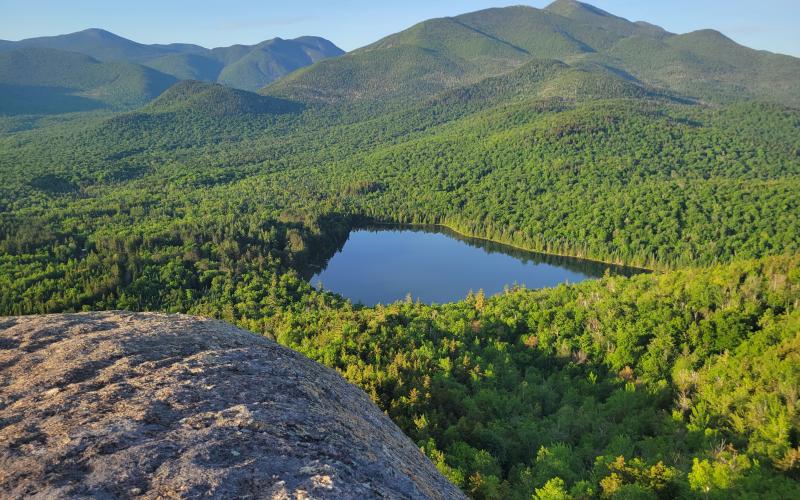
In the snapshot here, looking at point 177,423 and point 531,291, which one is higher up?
point 177,423

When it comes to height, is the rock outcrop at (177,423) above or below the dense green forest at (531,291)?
above

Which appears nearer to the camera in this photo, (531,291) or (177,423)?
(177,423)

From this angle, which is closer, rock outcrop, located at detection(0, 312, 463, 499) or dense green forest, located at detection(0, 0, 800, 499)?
rock outcrop, located at detection(0, 312, 463, 499)

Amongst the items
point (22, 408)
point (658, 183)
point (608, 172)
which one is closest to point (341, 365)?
A: point (22, 408)

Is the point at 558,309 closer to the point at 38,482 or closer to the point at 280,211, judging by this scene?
the point at 38,482

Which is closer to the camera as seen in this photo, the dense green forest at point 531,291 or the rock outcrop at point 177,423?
the rock outcrop at point 177,423
